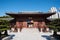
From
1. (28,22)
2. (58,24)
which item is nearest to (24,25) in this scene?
(28,22)

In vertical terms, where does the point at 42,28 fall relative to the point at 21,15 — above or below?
below

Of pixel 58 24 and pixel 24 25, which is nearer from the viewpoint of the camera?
pixel 58 24

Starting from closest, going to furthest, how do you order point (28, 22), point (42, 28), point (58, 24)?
point (58, 24)
point (42, 28)
point (28, 22)

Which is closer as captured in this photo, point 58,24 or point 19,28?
point 58,24

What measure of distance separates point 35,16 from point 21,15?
9.69 ft

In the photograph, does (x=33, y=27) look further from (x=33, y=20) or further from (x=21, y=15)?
(x=21, y=15)

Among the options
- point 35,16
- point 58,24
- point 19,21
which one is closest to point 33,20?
point 35,16

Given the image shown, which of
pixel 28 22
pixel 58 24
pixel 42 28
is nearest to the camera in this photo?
pixel 58 24

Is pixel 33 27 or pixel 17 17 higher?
pixel 17 17

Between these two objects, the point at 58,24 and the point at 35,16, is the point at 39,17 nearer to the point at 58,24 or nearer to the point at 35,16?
the point at 35,16

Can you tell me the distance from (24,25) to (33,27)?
1997 mm

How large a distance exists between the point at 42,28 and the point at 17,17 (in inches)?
227

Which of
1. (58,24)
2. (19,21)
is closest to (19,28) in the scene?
(19,21)

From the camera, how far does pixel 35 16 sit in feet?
102
